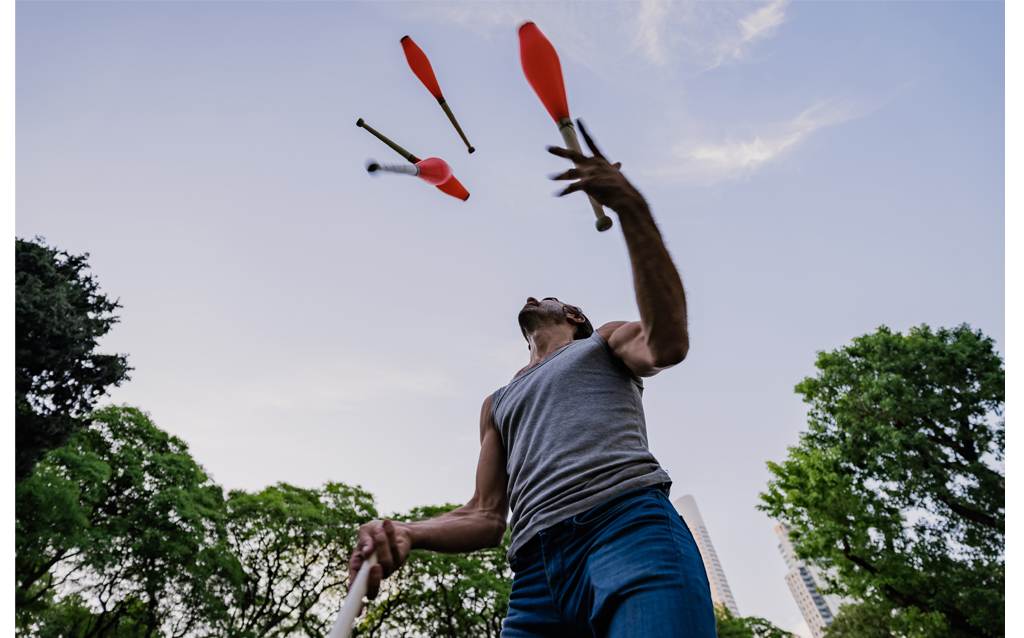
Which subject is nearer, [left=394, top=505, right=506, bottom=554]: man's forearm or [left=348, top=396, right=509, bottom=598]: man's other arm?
[left=348, top=396, right=509, bottom=598]: man's other arm

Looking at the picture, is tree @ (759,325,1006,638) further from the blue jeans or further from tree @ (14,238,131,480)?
tree @ (14,238,131,480)

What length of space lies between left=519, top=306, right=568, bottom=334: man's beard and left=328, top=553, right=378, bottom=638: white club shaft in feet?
4.68

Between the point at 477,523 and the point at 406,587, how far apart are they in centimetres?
1830

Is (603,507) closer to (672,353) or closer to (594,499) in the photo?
(594,499)

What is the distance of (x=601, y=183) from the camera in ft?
5.29

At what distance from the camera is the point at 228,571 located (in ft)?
50.5

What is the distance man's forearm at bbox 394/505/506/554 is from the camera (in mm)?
1768

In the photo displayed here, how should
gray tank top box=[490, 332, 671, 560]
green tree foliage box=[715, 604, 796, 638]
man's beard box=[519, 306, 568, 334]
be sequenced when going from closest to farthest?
gray tank top box=[490, 332, 671, 560]
man's beard box=[519, 306, 568, 334]
green tree foliage box=[715, 604, 796, 638]

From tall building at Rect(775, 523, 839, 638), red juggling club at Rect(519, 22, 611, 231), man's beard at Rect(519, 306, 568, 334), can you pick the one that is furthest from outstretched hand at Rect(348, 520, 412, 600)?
tall building at Rect(775, 523, 839, 638)

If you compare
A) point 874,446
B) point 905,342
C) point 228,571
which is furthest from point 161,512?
point 905,342

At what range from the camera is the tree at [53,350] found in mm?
13203

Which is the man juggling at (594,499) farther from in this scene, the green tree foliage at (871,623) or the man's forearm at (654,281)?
the green tree foliage at (871,623)

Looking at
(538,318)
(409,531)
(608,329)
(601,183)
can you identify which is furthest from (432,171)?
(409,531)

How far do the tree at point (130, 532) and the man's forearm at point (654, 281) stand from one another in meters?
15.2
